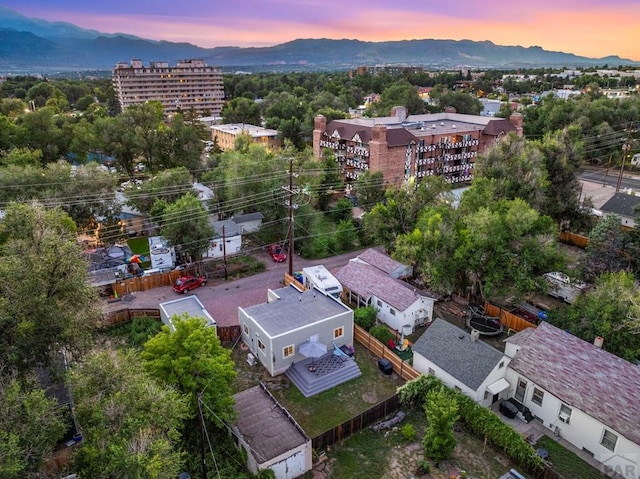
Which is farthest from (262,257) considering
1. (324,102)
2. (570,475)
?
(324,102)

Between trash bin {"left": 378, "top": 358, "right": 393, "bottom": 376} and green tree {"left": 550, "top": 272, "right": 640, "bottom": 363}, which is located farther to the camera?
trash bin {"left": 378, "top": 358, "right": 393, "bottom": 376}

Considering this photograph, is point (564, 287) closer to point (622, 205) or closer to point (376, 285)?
point (376, 285)

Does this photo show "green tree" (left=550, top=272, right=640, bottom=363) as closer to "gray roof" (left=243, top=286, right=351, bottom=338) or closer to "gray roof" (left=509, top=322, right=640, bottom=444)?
"gray roof" (left=509, top=322, right=640, bottom=444)

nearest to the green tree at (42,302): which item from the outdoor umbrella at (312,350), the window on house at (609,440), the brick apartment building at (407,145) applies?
the outdoor umbrella at (312,350)

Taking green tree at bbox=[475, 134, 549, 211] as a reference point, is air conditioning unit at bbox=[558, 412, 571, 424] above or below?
below

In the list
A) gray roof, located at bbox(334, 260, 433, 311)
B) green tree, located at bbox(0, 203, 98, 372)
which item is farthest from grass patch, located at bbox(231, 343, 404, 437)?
green tree, located at bbox(0, 203, 98, 372)
